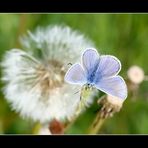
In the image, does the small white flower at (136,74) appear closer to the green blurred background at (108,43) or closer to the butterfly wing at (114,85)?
the green blurred background at (108,43)

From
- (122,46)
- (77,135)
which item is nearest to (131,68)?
(122,46)

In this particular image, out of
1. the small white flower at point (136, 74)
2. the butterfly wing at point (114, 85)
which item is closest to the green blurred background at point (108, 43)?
the small white flower at point (136, 74)

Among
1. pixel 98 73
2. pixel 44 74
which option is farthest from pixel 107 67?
pixel 44 74

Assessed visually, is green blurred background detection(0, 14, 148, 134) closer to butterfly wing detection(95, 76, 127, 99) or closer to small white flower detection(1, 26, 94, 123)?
small white flower detection(1, 26, 94, 123)

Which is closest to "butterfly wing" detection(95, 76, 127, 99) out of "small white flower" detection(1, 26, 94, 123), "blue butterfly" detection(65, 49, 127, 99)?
"blue butterfly" detection(65, 49, 127, 99)

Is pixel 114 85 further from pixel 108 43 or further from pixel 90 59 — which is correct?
pixel 108 43

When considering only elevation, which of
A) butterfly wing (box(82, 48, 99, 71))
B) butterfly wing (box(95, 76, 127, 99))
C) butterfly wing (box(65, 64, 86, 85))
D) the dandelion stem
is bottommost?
the dandelion stem
